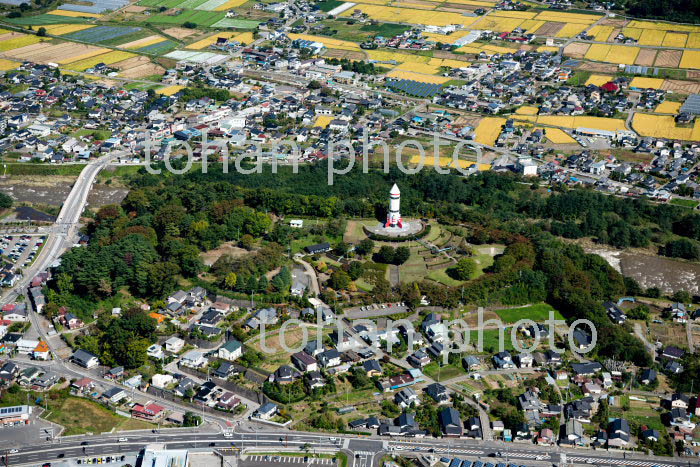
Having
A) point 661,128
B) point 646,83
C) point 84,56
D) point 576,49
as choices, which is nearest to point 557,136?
point 661,128

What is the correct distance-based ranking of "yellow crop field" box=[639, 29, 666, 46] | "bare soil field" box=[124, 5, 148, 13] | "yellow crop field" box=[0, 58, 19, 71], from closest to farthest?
"yellow crop field" box=[0, 58, 19, 71] → "yellow crop field" box=[639, 29, 666, 46] → "bare soil field" box=[124, 5, 148, 13]

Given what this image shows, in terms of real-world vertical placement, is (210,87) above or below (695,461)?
above

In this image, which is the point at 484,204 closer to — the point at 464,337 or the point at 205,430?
the point at 464,337

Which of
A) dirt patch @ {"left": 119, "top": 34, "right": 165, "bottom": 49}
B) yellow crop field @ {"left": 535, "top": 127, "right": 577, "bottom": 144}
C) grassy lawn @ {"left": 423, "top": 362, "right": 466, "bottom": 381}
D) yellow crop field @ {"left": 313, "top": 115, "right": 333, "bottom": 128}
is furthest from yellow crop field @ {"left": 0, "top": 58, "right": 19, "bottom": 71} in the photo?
grassy lawn @ {"left": 423, "top": 362, "right": 466, "bottom": 381}

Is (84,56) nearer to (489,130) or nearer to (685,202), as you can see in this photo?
(489,130)

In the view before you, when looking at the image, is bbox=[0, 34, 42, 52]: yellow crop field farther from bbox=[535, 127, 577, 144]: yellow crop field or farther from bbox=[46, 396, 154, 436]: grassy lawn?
bbox=[46, 396, 154, 436]: grassy lawn

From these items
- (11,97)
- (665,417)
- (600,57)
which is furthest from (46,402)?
(600,57)
